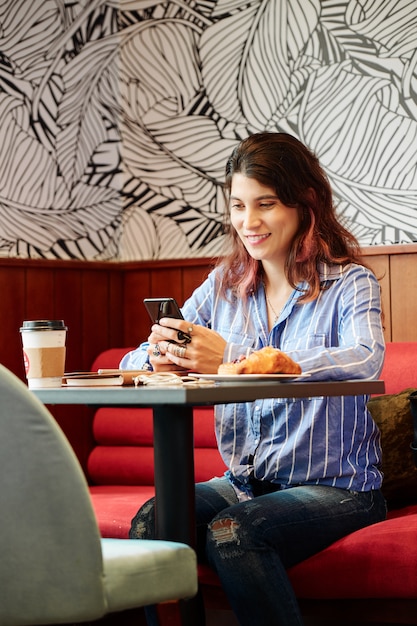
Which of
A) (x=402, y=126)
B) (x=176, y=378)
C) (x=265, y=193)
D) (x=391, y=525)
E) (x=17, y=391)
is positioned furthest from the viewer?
(x=402, y=126)

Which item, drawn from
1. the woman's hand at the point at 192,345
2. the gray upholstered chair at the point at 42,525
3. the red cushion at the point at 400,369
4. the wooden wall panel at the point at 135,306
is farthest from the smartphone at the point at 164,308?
the wooden wall panel at the point at 135,306

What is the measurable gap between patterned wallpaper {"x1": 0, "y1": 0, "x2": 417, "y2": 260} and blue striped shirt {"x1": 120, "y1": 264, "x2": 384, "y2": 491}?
1116 mm

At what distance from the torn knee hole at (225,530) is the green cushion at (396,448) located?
0.70 metres

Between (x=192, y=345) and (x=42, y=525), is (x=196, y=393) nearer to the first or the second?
(x=42, y=525)

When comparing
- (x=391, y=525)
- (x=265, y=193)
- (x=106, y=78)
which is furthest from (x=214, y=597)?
(x=106, y=78)

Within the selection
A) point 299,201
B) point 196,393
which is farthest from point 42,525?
point 299,201

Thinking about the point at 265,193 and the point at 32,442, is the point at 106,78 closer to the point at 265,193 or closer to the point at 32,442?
the point at 265,193

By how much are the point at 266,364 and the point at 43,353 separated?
0.46 m

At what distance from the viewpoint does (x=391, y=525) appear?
2.21 metres

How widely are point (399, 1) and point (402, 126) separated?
0.44 meters

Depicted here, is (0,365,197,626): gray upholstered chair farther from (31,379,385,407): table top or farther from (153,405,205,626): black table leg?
(153,405,205,626): black table leg

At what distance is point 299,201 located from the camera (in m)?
2.41

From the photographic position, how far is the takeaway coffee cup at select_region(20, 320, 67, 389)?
6.39 ft

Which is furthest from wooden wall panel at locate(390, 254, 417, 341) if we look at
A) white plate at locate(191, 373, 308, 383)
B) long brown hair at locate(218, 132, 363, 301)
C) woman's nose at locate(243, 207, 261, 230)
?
white plate at locate(191, 373, 308, 383)
